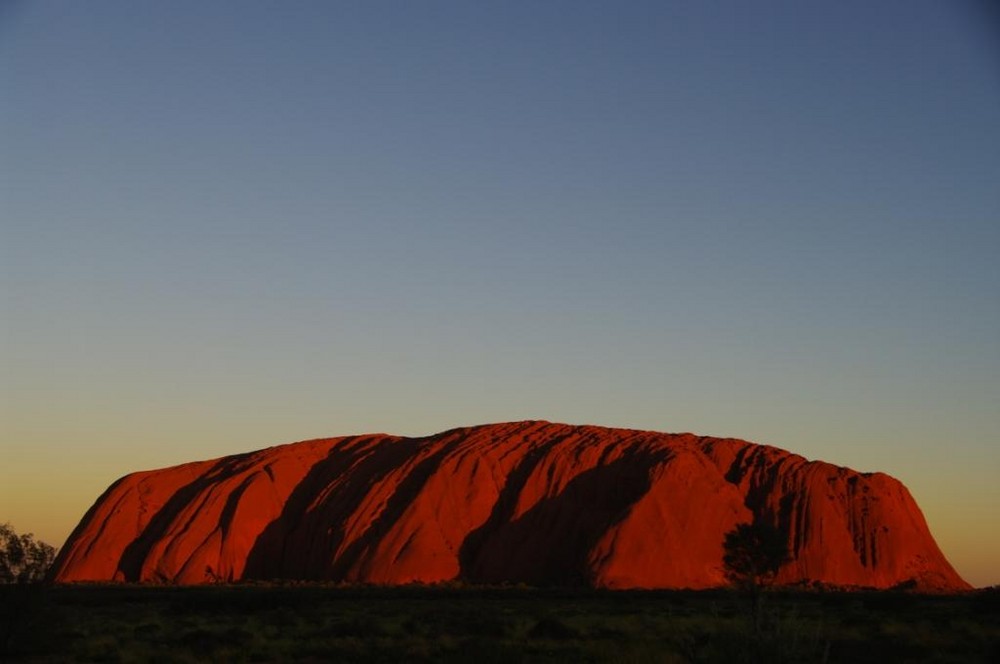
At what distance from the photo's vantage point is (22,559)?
89.7 ft

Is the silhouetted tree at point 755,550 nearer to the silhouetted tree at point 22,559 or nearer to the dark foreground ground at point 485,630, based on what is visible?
the dark foreground ground at point 485,630

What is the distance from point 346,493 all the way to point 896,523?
37.9 metres

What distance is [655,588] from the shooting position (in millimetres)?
61500

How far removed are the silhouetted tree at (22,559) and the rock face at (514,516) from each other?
128 ft

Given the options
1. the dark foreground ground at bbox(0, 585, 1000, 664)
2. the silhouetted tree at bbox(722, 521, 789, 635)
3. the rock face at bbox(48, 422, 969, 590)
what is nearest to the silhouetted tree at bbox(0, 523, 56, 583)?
the dark foreground ground at bbox(0, 585, 1000, 664)

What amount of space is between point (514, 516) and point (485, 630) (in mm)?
37300

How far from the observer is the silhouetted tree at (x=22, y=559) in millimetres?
27031

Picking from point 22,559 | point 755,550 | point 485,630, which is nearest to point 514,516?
point 755,550

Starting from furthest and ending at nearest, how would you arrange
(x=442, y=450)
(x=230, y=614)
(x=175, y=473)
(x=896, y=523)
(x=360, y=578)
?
(x=175, y=473) → (x=442, y=450) → (x=896, y=523) → (x=360, y=578) → (x=230, y=614)

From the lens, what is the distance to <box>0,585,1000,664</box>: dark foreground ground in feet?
79.0

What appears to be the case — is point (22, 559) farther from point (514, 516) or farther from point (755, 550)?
point (514, 516)

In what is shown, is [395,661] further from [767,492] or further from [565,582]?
[767,492]

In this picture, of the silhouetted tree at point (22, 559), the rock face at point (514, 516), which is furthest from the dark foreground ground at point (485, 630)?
the rock face at point (514, 516)

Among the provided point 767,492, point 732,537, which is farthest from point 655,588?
point 732,537
